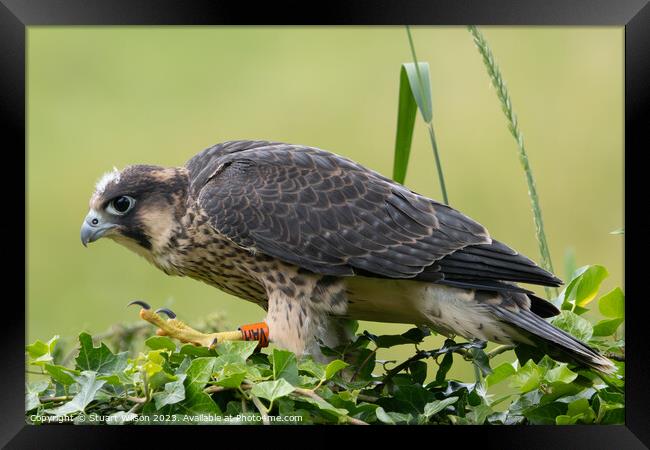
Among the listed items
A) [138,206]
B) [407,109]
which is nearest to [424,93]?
[407,109]

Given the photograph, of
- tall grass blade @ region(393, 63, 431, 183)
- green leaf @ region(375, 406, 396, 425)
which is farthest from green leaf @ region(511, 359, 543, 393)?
tall grass blade @ region(393, 63, 431, 183)

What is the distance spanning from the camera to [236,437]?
102 inches

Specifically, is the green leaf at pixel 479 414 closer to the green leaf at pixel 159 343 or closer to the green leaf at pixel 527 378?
the green leaf at pixel 527 378

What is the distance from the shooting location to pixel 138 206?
358 centimetres

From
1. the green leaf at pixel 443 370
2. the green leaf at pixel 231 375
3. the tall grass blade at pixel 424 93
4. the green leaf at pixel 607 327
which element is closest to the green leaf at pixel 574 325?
the green leaf at pixel 607 327

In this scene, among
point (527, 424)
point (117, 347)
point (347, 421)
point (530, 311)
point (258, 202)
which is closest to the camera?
point (347, 421)

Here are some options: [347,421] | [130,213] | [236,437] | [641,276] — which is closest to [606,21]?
[641,276]

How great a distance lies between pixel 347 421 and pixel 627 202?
992 millimetres

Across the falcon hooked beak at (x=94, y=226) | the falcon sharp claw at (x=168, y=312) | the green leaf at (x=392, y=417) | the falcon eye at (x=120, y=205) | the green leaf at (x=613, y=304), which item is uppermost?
the falcon eye at (x=120, y=205)

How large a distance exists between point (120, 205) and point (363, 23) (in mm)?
1359

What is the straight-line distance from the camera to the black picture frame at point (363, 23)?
2.59 m

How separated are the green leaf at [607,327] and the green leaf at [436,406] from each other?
0.61 metres

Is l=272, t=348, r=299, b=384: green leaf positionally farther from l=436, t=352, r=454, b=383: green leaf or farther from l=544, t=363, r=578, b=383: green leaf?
l=544, t=363, r=578, b=383: green leaf

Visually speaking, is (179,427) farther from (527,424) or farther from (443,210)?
(443,210)
